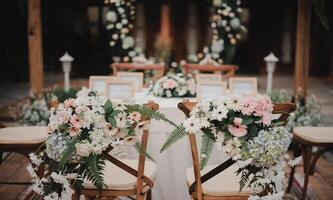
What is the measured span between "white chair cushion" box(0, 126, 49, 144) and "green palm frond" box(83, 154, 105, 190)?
106cm

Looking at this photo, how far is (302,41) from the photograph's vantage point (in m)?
5.39

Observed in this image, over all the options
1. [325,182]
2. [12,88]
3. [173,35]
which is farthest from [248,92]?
[173,35]

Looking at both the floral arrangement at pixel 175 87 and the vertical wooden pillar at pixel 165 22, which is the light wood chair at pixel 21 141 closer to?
the floral arrangement at pixel 175 87

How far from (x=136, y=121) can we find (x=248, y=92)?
1554 millimetres

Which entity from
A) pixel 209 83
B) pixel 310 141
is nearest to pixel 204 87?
pixel 209 83

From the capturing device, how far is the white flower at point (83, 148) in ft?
7.37

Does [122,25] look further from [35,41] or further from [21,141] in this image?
[21,141]

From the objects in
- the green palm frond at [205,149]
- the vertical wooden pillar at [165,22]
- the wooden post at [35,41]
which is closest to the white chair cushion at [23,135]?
the green palm frond at [205,149]

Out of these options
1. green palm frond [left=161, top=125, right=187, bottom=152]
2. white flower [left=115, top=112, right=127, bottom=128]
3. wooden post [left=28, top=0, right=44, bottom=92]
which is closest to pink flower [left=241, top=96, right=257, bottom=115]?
green palm frond [left=161, top=125, right=187, bottom=152]

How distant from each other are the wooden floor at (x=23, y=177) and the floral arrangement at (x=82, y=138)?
162 cm

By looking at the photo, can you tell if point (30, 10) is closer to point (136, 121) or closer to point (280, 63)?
point (136, 121)

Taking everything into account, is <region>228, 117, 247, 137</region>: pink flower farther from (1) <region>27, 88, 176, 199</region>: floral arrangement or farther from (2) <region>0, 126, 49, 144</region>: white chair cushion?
(2) <region>0, 126, 49, 144</region>: white chair cushion

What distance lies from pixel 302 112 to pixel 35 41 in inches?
127

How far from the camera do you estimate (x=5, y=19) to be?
44.3 feet
